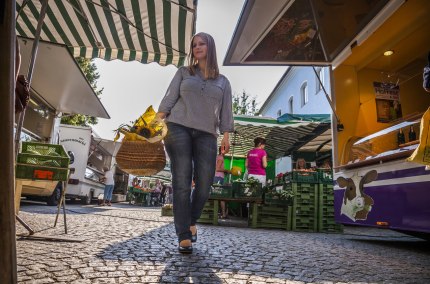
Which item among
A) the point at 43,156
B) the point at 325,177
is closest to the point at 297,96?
the point at 325,177

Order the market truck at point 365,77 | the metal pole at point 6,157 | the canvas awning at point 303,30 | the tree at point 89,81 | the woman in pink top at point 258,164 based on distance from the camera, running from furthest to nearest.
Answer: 1. the tree at point 89,81
2. the woman in pink top at point 258,164
3. the canvas awning at point 303,30
4. the market truck at point 365,77
5. the metal pole at point 6,157

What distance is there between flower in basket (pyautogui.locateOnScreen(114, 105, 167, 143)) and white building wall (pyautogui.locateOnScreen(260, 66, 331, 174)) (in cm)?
1301

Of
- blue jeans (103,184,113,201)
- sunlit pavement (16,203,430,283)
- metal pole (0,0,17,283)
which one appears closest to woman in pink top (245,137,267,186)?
sunlit pavement (16,203,430,283)

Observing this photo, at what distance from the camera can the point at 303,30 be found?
5688mm

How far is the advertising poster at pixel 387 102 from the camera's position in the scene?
20.5 ft

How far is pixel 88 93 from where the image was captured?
28.2 feet

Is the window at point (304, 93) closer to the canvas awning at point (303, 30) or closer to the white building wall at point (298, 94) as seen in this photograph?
the white building wall at point (298, 94)

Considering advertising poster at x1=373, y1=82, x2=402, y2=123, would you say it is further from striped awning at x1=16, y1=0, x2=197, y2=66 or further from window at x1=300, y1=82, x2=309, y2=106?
window at x1=300, y1=82, x2=309, y2=106

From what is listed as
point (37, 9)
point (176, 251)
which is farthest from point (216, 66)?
point (37, 9)

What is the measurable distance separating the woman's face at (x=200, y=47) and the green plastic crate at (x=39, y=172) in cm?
227

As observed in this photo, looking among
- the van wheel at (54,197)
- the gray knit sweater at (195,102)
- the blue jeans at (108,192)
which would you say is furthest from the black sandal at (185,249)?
the blue jeans at (108,192)

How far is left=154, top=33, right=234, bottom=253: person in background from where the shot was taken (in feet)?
10.4

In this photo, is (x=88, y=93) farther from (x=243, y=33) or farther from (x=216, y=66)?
(x=216, y=66)

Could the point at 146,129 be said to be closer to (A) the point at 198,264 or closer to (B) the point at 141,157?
(B) the point at 141,157
